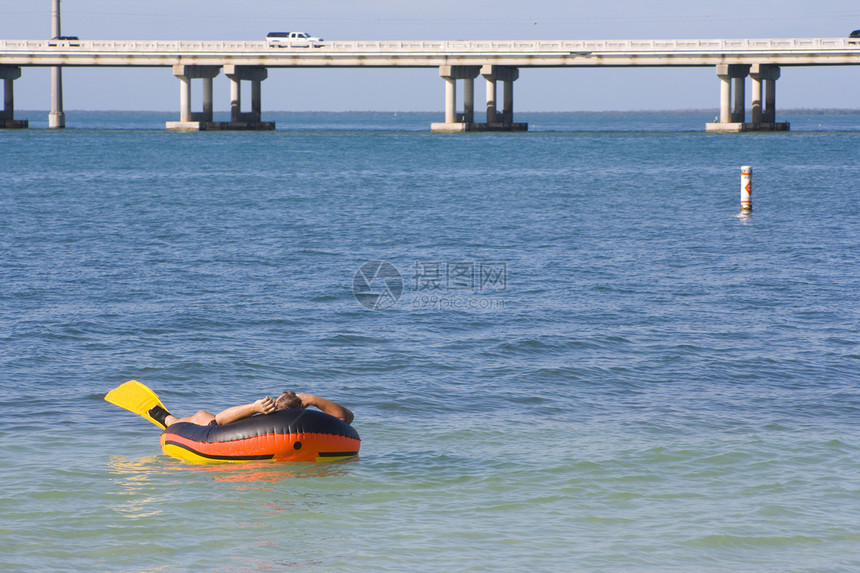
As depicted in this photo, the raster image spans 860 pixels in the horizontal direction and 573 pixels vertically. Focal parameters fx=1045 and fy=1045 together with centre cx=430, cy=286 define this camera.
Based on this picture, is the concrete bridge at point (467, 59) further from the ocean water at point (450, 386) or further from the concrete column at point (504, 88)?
the ocean water at point (450, 386)

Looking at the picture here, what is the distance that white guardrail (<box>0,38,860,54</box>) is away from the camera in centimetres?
9325

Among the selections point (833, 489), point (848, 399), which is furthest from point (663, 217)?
point (833, 489)

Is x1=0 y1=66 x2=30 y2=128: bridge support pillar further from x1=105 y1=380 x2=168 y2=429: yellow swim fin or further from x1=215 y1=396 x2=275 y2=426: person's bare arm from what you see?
x1=215 y1=396 x2=275 y2=426: person's bare arm

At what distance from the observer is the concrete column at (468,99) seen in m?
107

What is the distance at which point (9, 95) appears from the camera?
119188 mm

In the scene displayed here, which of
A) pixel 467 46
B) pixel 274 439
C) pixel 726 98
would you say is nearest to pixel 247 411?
pixel 274 439

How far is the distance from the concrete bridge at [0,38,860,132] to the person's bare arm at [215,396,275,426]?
3503 inches

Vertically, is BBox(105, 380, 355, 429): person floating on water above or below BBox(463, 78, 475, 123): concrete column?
below

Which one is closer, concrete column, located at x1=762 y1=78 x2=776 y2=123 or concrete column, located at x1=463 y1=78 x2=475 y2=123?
concrete column, located at x1=762 y1=78 x2=776 y2=123

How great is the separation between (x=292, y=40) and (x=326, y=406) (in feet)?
325

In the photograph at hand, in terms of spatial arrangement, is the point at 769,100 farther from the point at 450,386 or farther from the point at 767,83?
the point at 450,386

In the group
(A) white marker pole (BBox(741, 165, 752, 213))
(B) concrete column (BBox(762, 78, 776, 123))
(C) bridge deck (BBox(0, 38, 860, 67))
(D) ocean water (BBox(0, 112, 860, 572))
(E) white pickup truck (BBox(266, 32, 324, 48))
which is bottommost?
(D) ocean water (BBox(0, 112, 860, 572))

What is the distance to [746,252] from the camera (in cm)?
2933

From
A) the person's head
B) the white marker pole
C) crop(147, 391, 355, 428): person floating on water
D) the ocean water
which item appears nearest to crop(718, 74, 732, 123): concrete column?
the white marker pole
